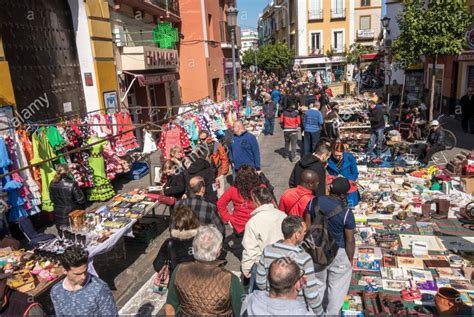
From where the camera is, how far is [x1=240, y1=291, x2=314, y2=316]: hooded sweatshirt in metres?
2.77

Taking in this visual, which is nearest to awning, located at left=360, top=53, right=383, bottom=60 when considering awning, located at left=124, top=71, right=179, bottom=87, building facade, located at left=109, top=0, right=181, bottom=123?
building facade, located at left=109, top=0, right=181, bottom=123

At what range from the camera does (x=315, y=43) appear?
45.5 meters

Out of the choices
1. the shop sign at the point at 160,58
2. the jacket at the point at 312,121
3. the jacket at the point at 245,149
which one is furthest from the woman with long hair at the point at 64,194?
the shop sign at the point at 160,58

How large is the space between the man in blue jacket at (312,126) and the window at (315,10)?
3658 centimetres

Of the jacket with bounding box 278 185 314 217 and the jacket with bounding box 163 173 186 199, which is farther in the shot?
the jacket with bounding box 163 173 186 199

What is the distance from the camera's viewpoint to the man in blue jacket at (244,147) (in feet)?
26.2

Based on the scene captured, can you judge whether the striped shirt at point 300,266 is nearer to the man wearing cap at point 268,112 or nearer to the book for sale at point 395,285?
the book for sale at point 395,285

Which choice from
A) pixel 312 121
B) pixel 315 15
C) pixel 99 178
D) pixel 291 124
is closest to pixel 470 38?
pixel 291 124

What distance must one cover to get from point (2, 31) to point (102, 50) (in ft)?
11.7

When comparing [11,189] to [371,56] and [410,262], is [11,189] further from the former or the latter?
[371,56]

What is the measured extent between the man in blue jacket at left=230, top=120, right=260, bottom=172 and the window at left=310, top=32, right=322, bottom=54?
39.9 metres

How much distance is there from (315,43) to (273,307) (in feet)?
150

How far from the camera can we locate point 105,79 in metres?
11.9

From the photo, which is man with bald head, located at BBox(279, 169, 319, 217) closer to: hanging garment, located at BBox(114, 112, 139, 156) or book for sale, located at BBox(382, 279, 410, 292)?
book for sale, located at BBox(382, 279, 410, 292)
